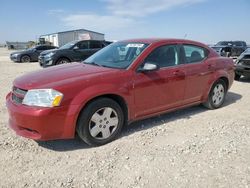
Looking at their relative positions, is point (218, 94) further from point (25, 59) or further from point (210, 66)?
point (25, 59)

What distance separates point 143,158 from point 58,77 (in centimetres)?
168

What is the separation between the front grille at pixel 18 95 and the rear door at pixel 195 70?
2.89m

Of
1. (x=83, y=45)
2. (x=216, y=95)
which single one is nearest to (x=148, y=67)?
(x=216, y=95)

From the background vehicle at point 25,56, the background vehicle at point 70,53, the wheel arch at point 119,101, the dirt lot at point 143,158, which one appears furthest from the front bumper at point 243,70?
the background vehicle at point 25,56

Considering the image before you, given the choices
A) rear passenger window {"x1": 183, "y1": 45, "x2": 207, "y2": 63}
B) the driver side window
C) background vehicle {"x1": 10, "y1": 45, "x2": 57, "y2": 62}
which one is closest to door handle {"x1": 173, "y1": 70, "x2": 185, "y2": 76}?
rear passenger window {"x1": 183, "y1": 45, "x2": 207, "y2": 63}

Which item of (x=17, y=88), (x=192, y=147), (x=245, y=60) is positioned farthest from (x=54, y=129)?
(x=245, y=60)

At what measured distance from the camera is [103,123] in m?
3.83

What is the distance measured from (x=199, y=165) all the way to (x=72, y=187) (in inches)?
63.8

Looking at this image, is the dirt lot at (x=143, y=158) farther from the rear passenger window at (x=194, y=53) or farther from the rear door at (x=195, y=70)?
the rear passenger window at (x=194, y=53)

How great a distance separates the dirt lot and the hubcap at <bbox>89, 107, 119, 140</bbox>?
20 cm

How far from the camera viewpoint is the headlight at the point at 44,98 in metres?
3.35

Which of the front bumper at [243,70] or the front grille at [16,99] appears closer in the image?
the front grille at [16,99]

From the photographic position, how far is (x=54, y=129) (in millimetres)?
3443

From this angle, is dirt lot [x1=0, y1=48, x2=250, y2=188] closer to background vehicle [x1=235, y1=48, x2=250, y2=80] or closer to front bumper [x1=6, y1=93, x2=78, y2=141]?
front bumper [x1=6, y1=93, x2=78, y2=141]
